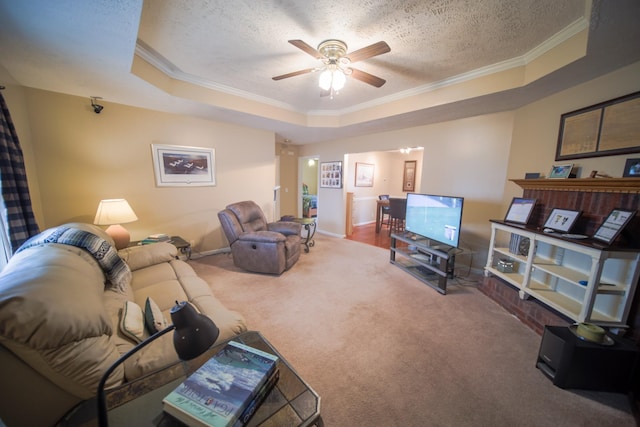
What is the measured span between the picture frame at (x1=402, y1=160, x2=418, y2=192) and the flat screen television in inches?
137

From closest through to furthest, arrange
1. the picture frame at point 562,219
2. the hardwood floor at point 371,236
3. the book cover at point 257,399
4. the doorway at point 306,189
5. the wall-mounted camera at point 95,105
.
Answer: the book cover at point 257,399, the picture frame at point 562,219, the wall-mounted camera at point 95,105, the hardwood floor at point 371,236, the doorway at point 306,189

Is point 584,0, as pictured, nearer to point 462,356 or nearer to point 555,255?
point 555,255

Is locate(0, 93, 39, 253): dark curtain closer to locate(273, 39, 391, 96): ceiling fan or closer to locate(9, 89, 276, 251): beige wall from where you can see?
locate(9, 89, 276, 251): beige wall

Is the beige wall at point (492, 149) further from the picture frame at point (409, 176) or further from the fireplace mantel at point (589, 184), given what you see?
the picture frame at point (409, 176)

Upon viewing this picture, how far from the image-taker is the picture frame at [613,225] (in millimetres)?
1576

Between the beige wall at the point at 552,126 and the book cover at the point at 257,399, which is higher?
the beige wall at the point at 552,126

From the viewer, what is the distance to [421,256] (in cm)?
320

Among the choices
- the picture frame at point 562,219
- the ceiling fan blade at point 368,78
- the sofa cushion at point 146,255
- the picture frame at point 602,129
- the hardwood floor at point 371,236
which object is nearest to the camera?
the picture frame at point 602,129

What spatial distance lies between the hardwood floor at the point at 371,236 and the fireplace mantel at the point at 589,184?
8.67ft

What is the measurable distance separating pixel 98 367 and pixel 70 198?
2.99m

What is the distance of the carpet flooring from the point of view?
133cm

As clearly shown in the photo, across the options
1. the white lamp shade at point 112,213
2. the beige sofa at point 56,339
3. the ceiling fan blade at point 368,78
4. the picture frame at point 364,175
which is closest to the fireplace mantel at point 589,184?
the ceiling fan blade at point 368,78

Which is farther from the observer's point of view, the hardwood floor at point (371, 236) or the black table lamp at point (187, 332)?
the hardwood floor at point (371, 236)

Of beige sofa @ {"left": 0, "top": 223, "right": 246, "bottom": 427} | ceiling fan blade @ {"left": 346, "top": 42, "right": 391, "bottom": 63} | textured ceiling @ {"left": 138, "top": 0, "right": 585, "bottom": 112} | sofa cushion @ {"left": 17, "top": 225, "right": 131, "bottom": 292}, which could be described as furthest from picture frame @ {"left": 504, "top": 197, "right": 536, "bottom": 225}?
sofa cushion @ {"left": 17, "top": 225, "right": 131, "bottom": 292}
